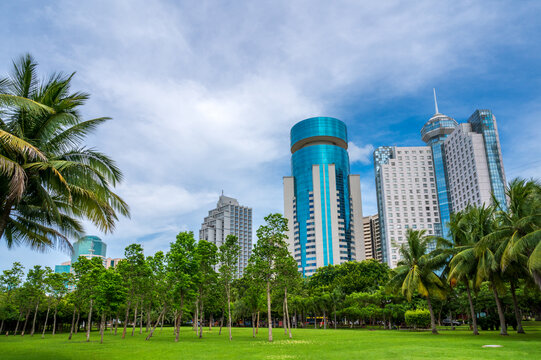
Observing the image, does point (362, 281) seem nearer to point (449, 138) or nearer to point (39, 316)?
A: point (39, 316)

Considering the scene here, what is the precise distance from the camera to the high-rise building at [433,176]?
135250mm

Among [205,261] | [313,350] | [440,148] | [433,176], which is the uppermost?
[440,148]

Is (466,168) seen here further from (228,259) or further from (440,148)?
(228,259)

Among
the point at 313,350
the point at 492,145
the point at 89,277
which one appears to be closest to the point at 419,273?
the point at 313,350

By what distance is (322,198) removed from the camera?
148 meters

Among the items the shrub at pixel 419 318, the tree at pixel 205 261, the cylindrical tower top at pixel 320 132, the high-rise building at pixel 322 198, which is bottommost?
the shrub at pixel 419 318

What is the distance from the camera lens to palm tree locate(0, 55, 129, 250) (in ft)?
36.9

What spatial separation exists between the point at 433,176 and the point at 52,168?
17129cm

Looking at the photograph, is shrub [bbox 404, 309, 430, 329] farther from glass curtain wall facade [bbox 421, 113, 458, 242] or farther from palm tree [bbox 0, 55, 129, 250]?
glass curtain wall facade [bbox 421, 113, 458, 242]

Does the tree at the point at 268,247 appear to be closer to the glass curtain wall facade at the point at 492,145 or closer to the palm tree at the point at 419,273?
the palm tree at the point at 419,273

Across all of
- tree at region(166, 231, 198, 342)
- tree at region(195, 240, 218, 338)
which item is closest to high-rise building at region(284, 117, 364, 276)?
tree at region(195, 240, 218, 338)

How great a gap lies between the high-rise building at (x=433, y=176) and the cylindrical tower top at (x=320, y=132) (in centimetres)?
2666

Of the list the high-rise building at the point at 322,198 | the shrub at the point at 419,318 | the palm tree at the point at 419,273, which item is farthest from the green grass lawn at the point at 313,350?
the high-rise building at the point at 322,198

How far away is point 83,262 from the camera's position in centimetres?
3553
